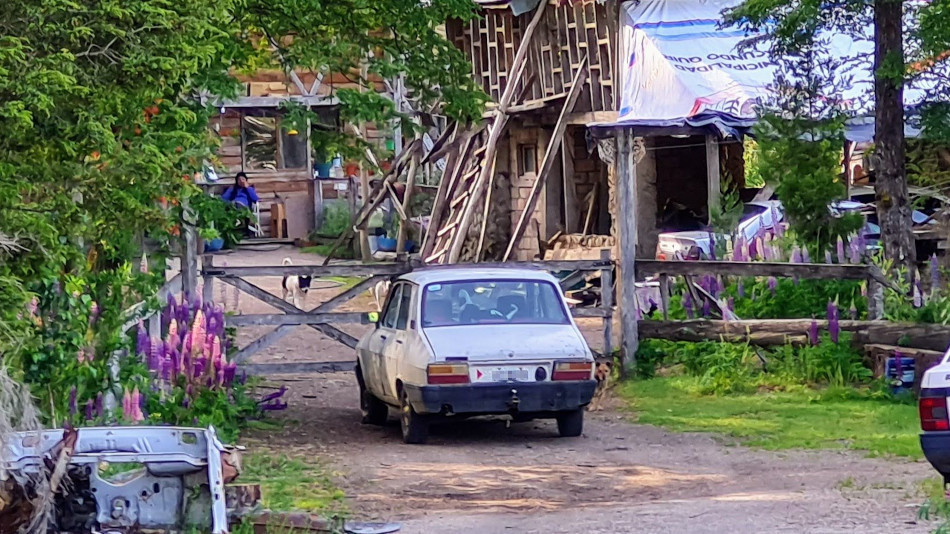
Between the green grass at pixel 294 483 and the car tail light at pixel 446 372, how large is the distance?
1126 mm

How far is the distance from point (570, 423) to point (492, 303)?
4.06 feet

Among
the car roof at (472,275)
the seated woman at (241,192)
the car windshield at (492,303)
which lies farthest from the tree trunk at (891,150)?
the seated woman at (241,192)

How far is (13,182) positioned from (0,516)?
1848 mm

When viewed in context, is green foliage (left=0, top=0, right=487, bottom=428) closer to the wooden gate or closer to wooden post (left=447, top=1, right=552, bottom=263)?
the wooden gate

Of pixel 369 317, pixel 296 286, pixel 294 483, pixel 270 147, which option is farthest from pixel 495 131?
pixel 294 483

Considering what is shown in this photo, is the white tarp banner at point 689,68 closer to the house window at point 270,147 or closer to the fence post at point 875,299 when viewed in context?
the fence post at point 875,299

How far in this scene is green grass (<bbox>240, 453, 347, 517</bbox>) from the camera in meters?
9.59

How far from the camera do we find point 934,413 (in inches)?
325

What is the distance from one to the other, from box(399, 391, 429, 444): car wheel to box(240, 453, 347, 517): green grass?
3.18 feet

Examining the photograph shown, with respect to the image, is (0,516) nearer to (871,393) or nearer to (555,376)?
(555,376)

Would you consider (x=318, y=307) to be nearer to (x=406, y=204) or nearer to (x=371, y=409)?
(x=371, y=409)

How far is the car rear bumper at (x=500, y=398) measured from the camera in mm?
12039

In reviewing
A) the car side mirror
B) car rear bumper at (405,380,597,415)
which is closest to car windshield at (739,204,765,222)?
the car side mirror

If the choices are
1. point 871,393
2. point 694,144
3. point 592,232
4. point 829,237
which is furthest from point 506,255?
point 871,393
